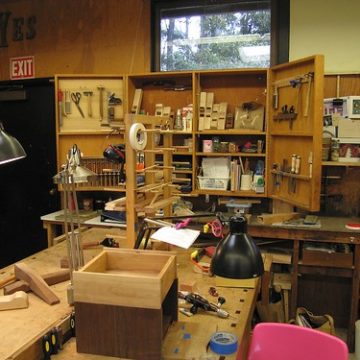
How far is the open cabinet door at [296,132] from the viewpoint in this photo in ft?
9.14

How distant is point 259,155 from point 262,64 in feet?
2.67

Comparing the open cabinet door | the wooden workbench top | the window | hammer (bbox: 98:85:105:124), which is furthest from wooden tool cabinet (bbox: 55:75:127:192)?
the wooden workbench top

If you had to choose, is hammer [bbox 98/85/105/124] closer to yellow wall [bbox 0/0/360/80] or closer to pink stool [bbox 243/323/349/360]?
yellow wall [bbox 0/0/360/80]

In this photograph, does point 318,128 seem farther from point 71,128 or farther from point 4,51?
point 4,51

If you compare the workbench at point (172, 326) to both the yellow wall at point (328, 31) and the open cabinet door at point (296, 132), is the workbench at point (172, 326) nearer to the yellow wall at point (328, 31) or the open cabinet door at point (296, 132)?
the open cabinet door at point (296, 132)

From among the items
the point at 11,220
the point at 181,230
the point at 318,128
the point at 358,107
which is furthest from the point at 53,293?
the point at 11,220

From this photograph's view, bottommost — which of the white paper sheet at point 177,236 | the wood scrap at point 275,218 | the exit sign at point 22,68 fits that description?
the wood scrap at point 275,218

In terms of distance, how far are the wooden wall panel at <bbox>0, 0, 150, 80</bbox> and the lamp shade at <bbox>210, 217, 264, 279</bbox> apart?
9.50ft

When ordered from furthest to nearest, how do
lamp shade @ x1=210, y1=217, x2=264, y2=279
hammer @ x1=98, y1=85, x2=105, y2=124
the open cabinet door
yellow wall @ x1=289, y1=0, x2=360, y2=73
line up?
hammer @ x1=98, y1=85, x2=105, y2=124
yellow wall @ x1=289, y1=0, x2=360, y2=73
the open cabinet door
lamp shade @ x1=210, y1=217, x2=264, y2=279

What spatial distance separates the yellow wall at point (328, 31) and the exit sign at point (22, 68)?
2541mm

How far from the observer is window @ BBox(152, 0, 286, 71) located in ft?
11.7

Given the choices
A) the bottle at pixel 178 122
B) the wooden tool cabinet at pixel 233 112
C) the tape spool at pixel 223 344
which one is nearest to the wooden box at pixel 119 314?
the tape spool at pixel 223 344

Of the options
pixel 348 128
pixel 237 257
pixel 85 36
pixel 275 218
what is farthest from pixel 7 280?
pixel 85 36

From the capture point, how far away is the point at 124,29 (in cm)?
387
